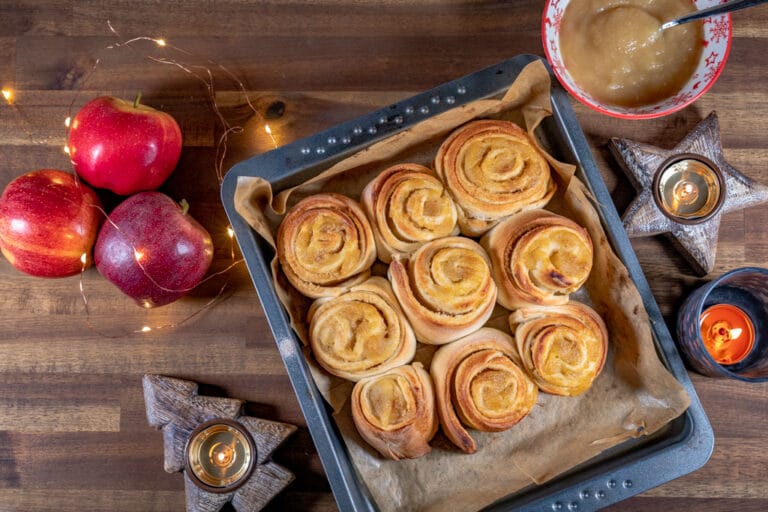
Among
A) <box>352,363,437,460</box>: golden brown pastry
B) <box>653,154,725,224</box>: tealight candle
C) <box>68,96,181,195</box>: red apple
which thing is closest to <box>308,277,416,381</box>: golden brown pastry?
<box>352,363,437,460</box>: golden brown pastry

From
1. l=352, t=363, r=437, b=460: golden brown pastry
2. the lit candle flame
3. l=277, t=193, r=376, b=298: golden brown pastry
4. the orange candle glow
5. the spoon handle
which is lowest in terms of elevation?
the orange candle glow

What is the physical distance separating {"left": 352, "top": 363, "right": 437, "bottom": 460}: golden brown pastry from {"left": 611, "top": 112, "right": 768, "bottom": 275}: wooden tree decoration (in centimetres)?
51

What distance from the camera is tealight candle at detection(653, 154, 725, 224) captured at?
45.4 inches

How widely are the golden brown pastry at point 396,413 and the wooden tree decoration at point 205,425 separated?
0.75 ft

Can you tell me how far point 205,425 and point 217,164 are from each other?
1.69ft

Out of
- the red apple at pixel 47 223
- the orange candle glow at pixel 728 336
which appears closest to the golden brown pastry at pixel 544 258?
the orange candle glow at pixel 728 336

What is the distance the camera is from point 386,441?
3.29 feet

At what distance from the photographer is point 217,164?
1246 mm

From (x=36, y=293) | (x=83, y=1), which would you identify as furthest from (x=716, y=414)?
(x=83, y=1)

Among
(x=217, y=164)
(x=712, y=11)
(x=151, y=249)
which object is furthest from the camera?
(x=217, y=164)

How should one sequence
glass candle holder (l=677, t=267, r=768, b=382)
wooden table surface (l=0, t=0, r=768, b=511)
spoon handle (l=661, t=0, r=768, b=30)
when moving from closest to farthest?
1. spoon handle (l=661, t=0, r=768, b=30)
2. glass candle holder (l=677, t=267, r=768, b=382)
3. wooden table surface (l=0, t=0, r=768, b=511)

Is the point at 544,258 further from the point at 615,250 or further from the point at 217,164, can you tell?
the point at 217,164

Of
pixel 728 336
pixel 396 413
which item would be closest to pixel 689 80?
pixel 728 336

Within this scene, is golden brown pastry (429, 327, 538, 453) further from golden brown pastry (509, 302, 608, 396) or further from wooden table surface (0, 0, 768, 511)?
wooden table surface (0, 0, 768, 511)
